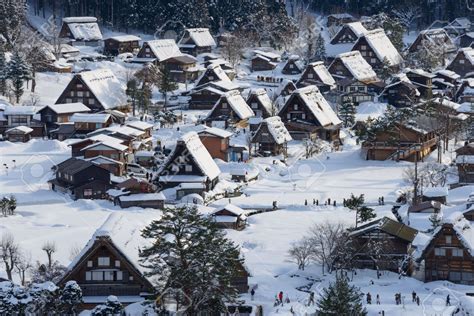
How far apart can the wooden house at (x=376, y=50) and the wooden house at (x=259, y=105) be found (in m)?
11.8

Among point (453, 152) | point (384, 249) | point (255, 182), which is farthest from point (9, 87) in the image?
point (384, 249)

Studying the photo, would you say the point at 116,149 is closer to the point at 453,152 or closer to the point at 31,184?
the point at 31,184

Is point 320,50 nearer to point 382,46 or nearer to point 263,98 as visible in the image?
point 382,46

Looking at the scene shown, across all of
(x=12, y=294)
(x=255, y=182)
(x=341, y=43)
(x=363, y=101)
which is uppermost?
(x=341, y=43)

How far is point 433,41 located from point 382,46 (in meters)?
3.41

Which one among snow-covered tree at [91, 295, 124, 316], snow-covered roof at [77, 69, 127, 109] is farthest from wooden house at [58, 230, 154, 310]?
snow-covered roof at [77, 69, 127, 109]

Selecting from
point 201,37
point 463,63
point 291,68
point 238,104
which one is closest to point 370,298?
point 238,104

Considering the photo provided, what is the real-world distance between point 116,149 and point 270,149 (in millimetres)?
6214

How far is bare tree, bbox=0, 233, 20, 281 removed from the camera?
90.0 feet

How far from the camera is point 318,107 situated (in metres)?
47.7

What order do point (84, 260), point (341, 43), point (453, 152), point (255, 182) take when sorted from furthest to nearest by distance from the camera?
point (341, 43) → point (453, 152) → point (255, 182) → point (84, 260)

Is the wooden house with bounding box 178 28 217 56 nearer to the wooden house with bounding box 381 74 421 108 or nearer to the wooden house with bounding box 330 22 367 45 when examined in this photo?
the wooden house with bounding box 330 22 367 45

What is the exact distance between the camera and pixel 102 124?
45.6 metres

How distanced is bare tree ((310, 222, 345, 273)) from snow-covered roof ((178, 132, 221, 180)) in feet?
27.4
